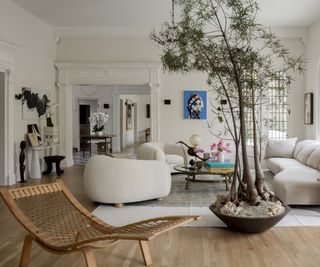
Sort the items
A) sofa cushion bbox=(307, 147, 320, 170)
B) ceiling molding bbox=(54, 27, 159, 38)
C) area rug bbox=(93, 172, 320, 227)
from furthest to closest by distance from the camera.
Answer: ceiling molding bbox=(54, 27, 159, 38) → sofa cushion bbox=(307, 147, 320, 170) → area rug bbox=(93, 172, 320, 227)

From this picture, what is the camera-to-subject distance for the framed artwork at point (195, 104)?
9852 mm

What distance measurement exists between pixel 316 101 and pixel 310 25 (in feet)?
6.37

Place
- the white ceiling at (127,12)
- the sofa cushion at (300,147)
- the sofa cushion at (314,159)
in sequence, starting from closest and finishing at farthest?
the sofa cushion at (314,159) → the white ceiling at (127,12) → the sofa cushion at (300,147)

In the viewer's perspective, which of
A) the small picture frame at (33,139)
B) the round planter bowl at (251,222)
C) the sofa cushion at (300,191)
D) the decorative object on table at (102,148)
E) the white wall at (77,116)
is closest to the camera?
the round planter bowl at (251,222)

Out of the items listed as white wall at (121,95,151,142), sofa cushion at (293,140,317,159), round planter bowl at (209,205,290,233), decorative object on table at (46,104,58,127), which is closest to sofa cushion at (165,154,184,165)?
sofa cushion at (293,140,317,159)

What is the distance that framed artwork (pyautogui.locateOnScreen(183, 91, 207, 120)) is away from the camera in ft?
32.3

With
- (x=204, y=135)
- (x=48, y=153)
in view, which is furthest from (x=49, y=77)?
(x=204, y=135)

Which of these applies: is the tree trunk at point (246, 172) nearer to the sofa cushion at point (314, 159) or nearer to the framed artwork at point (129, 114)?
the sofa cushion at point (314, 159)

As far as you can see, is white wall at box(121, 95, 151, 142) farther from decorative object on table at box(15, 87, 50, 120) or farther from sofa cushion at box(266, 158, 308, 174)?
sofa cushion at box(266, 158, 308, 174)

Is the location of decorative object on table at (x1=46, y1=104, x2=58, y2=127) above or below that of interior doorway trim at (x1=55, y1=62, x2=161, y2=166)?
below

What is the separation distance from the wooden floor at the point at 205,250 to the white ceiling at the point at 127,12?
497cm

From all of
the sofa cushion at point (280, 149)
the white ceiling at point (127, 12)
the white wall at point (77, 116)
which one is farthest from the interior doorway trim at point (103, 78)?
the white wall at point (77, 116)

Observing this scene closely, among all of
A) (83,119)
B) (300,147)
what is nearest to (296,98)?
(300,147)

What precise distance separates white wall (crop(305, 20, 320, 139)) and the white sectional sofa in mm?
764
